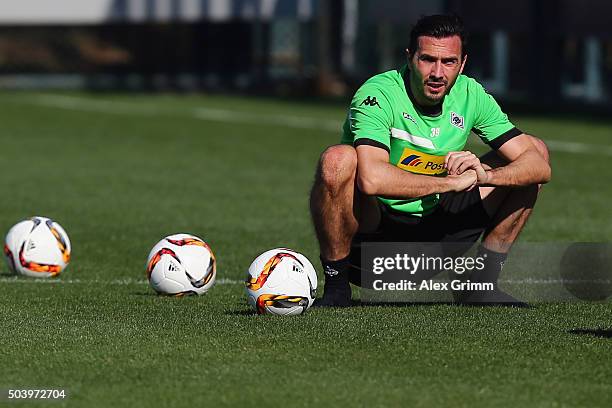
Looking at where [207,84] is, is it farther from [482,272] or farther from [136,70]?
[482,272]

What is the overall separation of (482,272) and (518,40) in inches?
874

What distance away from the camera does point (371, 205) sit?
8211mm

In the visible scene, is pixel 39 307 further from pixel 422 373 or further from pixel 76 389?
pixel 422 373

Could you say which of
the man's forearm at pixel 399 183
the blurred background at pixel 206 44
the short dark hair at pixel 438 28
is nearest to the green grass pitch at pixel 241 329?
the man's forearm at pixel 399 183

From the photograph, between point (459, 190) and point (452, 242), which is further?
point (452, 242)

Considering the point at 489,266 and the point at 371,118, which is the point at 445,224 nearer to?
the point at 489,266

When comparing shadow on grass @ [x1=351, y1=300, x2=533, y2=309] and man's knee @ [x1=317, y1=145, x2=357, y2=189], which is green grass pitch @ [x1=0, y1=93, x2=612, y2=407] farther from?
man's knee @ [x1=317, y1=145, x2=357, y2=189]

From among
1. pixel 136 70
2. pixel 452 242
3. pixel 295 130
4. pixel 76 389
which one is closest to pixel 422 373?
pixel 76 389

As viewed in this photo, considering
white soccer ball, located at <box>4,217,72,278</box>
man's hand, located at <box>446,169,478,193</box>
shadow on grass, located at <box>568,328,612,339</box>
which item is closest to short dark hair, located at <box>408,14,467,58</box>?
man's hand, located at <box>446,169,478,193</box>

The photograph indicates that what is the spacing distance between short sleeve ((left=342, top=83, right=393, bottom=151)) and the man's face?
25 cm

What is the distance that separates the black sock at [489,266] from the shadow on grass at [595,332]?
102cm

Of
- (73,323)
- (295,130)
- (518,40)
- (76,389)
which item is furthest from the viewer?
(518,40)

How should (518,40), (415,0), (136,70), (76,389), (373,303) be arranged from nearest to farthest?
(76,389) < (373,303) < (518,40) < (415,0) < (136,70)

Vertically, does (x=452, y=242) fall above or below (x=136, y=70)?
above
